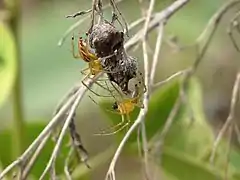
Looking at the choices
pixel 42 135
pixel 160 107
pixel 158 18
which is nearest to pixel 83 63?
pixel 160 107

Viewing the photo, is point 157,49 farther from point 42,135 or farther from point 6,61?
point 6,61

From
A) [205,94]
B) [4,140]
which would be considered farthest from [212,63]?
[4,140]

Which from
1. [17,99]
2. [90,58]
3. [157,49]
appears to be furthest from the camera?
[17,99]

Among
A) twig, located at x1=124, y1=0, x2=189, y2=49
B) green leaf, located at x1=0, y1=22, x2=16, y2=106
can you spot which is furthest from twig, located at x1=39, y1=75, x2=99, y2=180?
green leaf, located at x1=0, y1=22, x2=16, y2=106

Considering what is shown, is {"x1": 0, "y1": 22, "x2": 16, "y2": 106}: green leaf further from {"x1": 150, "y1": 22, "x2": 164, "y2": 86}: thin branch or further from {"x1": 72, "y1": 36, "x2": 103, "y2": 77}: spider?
{"x1": 72, "y1": 36, "x2": 103, "y2": 77}: spider

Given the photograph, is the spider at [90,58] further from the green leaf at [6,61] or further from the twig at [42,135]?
the green leaf at [6,61]

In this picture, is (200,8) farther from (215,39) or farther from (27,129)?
(27,129)

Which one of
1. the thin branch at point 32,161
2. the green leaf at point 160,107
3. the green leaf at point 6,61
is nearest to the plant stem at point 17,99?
the green leaf at point 6,61
